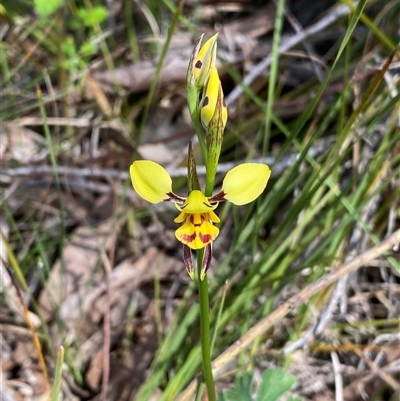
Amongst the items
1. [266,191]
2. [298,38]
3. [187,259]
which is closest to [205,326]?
[187,259]

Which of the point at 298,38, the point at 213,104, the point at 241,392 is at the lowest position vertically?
the point at 241,392

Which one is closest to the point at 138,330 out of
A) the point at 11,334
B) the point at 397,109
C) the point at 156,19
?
the point at 11,334

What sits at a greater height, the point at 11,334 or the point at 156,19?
the point at 156,19

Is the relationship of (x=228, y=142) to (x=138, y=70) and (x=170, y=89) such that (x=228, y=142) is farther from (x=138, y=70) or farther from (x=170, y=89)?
(x=138, y=70)

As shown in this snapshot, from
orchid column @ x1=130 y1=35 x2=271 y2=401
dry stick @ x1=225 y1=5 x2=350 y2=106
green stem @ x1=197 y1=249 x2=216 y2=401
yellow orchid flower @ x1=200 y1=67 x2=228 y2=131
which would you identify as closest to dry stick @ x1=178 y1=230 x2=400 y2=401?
green stem @ x1=197 y1=249 x2=216 y2=401

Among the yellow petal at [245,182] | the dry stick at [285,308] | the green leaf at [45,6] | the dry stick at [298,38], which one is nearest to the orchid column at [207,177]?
the yellow petal at [245,182]

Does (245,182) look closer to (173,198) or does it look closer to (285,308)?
(173,198)
